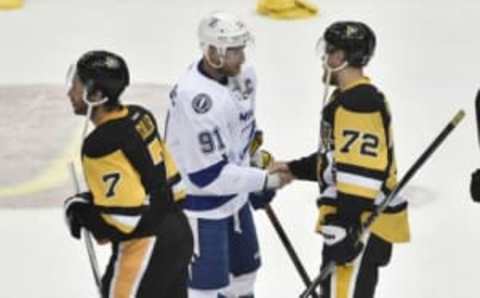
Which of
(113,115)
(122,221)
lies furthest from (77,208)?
(113,115)

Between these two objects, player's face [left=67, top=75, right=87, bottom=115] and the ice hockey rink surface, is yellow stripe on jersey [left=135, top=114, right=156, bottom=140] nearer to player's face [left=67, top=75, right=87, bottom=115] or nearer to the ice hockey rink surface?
player's face [left=67, top=75, right=87, bottom=115]

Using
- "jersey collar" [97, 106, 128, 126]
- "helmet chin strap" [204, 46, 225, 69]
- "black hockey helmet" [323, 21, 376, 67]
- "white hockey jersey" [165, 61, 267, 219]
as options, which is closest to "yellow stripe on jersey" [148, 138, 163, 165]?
"jersey collar" [97, 106, 128, 126]

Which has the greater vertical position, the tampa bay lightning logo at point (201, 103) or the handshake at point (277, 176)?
the tampa bay lightning logo at point (201, 103)

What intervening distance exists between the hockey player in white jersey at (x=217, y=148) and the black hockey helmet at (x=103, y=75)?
49cm

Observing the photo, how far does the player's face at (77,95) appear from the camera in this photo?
3.73 metres

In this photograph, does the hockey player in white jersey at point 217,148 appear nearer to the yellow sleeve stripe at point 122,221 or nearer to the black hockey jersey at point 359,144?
the black hockey jersey at point 359,144

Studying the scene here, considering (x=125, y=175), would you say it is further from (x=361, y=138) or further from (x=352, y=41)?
(x=352, y=41)

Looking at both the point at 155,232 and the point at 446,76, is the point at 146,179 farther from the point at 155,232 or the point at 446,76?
the point at 446,76

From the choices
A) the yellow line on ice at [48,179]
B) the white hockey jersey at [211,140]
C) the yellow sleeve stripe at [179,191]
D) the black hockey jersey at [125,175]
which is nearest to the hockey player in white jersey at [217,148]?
the white hockey jersey at [211,140]

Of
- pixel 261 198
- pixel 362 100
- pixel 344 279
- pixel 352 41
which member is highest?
pixel 352 41

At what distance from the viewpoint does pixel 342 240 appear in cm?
387

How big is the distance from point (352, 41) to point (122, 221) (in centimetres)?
90

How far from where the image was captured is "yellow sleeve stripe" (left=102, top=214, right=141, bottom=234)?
367 cm

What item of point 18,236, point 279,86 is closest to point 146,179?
point 18,236
